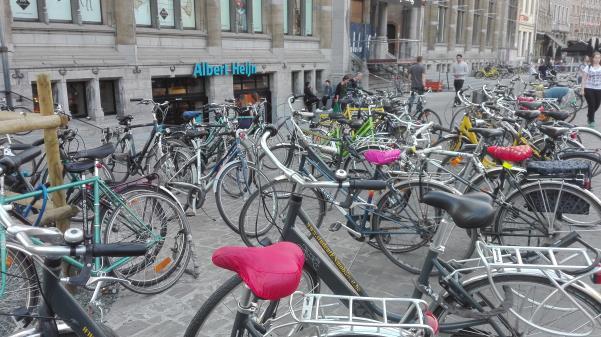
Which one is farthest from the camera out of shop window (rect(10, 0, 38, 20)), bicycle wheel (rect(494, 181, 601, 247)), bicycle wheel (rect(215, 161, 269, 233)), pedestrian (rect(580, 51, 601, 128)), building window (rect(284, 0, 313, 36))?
building window (rect(284, 0, 313, 36))

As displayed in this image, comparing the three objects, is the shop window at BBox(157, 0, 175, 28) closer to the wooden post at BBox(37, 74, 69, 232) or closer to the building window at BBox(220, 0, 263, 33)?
the building window at BBox(220, 0, 263, 33)

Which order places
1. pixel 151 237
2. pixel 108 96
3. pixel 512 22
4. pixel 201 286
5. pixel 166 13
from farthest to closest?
pixel 512 22, pixel 166 13, pixel 108 96, pixel 201 286, pixel 151 237

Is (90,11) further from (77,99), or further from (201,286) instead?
(201,286)

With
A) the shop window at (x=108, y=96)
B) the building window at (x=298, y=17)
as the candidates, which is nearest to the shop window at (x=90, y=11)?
the shop window at (x=108, y=96)

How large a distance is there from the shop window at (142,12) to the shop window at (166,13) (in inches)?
12.5

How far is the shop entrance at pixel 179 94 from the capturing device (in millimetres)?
14721

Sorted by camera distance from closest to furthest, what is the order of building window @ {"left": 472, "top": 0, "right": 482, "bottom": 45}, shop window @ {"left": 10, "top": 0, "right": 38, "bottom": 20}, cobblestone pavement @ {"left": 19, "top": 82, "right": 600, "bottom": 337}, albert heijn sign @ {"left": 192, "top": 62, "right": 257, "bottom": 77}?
cobblestone pavement @ {"left": 19, "top": 82, "right": 600, "bottom": 337}, shop window @ {"left": 10, "top": 0, "right": 38, "bottom": 20}, albert heijn sign @ {"left": 192, "top": 62, "right": 257, "bottom": 77}, building window @ {"left": 472, "top": 0, "right": 482, "bottom": 45}

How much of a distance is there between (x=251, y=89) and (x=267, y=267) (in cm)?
1636

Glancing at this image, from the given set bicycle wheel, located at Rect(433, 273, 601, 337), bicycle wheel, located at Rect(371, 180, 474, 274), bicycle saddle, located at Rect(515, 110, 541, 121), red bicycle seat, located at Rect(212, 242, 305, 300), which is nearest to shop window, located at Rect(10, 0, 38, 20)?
bicycle wheel, located at Rect(371, 180, 474, 274)

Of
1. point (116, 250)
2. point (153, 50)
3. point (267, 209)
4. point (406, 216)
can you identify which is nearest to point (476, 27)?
point (153, 50)

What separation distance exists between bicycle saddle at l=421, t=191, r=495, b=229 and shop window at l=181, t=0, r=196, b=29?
14.4 m

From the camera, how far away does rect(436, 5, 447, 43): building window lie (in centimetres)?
3603

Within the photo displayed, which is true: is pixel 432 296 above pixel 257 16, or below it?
below

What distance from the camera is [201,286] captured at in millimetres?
4246
